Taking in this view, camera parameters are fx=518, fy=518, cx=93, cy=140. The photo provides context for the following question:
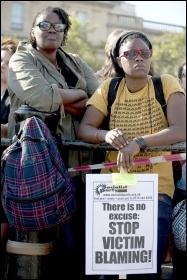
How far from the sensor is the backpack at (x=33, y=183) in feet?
9.52

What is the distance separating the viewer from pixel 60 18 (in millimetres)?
3684

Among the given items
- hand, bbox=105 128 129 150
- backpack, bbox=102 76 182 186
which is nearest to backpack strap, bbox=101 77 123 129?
backpack, bbox=102 76 182 186

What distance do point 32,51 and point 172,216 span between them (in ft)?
4.90

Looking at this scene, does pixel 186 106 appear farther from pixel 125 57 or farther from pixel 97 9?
pixel 97 9

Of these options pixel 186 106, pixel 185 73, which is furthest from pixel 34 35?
pixel 185 73

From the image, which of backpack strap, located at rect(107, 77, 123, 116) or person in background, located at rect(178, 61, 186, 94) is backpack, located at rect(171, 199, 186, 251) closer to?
backpack strap, located at rect(107, 77, 123, 116)

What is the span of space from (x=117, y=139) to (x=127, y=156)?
125mm

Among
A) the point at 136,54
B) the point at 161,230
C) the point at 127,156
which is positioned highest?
the point at 136,54

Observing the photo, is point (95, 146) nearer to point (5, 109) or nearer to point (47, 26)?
point (47, 26)

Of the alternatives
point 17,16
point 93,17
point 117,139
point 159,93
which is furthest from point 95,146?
point 93,17

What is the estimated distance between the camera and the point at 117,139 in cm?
308

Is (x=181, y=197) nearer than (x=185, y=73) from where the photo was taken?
Yes

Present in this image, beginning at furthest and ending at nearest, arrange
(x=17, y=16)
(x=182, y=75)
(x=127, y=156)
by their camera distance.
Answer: (x=17, y=16)
(x=182, y=75)
(x=127, y=156)

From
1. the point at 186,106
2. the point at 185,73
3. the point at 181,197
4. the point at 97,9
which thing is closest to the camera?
the point at 186,106
